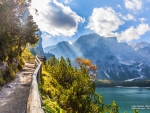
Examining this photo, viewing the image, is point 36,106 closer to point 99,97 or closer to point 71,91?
point 71,91

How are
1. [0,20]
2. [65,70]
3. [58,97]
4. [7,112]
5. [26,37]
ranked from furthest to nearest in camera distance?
[26,37] < [65,70] < [58,97] < [0,20] < [7,112]

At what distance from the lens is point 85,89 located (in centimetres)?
2427

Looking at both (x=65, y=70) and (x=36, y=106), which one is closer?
(x=36, y=106)

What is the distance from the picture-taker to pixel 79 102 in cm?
2034

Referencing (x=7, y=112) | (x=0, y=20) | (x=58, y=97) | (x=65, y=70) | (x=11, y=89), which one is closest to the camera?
(x=7, y=112)

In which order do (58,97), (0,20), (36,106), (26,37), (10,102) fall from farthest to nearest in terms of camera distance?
(26,37)
(58,97)
(0,20)
(10,102)
(36,106)

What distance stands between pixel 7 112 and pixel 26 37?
3011cm

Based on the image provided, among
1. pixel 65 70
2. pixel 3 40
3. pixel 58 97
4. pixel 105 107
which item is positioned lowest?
pixel 105 107

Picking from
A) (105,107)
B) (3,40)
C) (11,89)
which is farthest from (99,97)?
(3,40)

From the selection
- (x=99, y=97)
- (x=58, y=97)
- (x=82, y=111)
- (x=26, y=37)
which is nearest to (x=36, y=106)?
(x=58, y=97)

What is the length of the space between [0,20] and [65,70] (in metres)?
13.5

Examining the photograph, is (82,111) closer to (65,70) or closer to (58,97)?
(58,97)

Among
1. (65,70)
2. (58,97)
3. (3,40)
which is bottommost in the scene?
(58,97)

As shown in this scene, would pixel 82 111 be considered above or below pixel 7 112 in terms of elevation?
below
